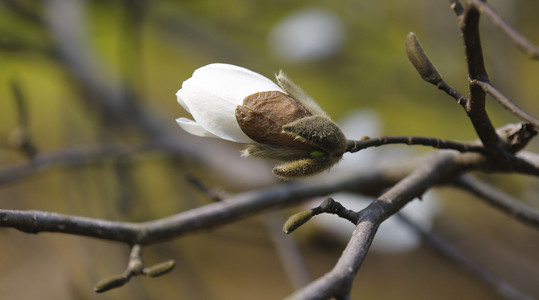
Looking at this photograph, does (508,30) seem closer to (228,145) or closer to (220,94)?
(220,94)

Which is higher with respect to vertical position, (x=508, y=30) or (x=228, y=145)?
(x=508, y=30)

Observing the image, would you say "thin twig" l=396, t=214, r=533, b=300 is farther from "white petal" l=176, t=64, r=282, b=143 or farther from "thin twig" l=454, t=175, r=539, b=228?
"white petal" l=176, t=64, r=282, b=143

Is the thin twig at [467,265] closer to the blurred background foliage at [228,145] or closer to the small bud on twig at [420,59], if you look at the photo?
the blurred background foliage at [228,145]

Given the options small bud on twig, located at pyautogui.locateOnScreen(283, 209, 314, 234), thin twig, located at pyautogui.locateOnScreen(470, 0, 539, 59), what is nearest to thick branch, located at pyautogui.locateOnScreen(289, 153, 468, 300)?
small bud on twig, located at pyautogui.locateOnScreen(283, 209, 314, 234)

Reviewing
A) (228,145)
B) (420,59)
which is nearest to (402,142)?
(420,59)

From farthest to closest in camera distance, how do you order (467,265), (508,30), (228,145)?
1. (228,145)
2. (467,265)
3. (508,30)

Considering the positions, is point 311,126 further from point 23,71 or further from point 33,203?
point 23,71
